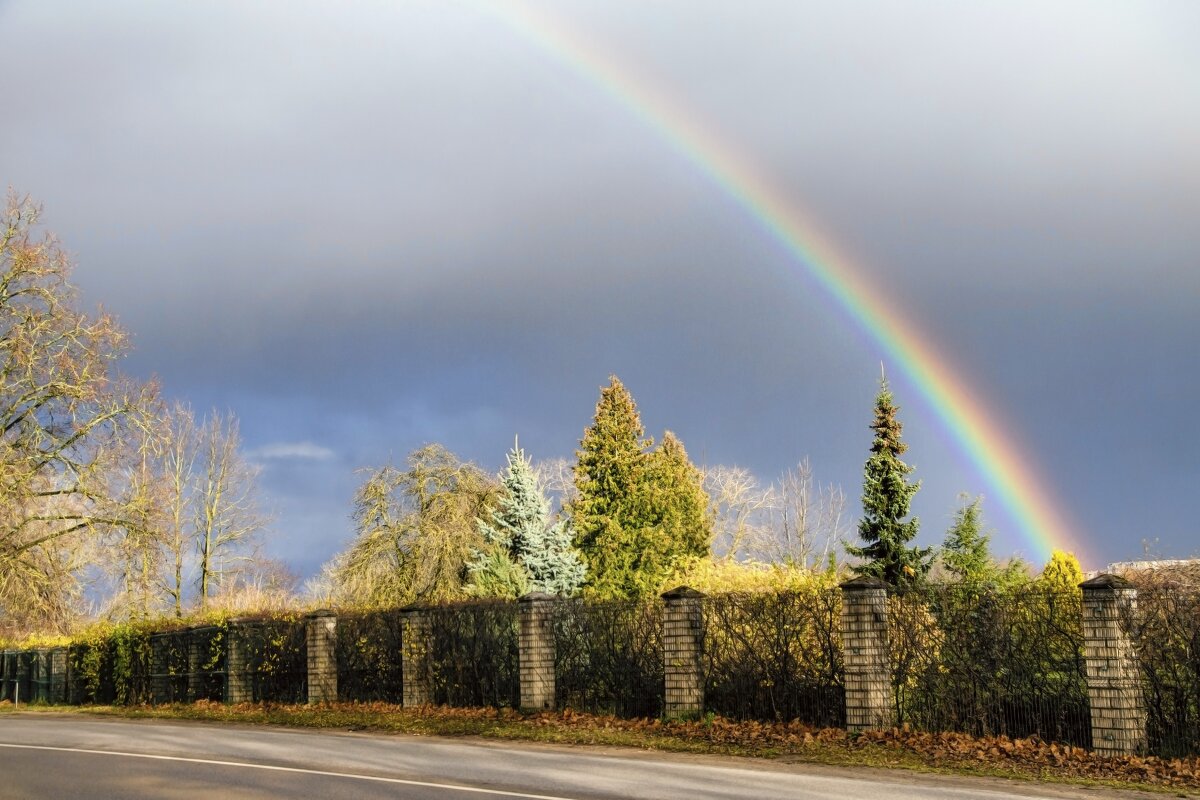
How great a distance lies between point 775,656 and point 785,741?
181cm

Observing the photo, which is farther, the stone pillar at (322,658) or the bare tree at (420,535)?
the bare tree at (420,535)

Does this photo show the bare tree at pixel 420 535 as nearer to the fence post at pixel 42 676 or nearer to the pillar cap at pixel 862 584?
the fence post at pixel 42 676

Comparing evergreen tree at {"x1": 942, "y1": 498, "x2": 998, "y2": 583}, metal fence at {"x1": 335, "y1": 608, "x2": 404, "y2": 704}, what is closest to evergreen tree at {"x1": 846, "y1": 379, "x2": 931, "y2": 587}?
evergreen tree at {"x1": 942, "y1": 498, "x2": 998, "y2": 583}

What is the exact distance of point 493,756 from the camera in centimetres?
1567

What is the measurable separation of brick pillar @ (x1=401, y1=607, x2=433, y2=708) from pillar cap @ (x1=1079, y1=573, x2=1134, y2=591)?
540 inches

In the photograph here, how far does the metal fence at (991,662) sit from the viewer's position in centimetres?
1550

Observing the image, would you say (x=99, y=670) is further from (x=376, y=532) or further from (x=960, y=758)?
(x=960, y=758)

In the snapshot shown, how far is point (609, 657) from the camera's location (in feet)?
68.5

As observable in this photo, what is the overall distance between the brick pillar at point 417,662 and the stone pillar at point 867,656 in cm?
1003

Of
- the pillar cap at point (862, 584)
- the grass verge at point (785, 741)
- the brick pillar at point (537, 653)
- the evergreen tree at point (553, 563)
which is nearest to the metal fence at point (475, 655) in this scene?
the grass verge at point (785, 741)

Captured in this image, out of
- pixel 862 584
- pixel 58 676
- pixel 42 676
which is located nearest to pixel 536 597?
pixel 862 584

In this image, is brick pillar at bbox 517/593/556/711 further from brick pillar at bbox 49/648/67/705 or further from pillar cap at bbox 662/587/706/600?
brick pillar at bbox 49/648/67/705

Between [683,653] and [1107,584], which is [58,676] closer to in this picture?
[683,653]

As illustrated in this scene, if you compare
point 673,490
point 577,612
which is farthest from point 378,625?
point 673,490
